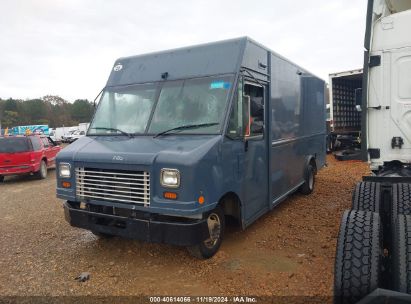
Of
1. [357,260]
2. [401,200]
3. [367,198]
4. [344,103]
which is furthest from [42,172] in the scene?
[357,260]

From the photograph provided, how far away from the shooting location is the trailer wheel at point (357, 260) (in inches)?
95.8

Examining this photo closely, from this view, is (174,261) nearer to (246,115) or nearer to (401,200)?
(246,115)

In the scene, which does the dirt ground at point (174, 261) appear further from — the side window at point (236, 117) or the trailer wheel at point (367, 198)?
the side window at point (236, 117)

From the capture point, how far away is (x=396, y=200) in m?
3.34

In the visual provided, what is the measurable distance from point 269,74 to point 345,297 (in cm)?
406

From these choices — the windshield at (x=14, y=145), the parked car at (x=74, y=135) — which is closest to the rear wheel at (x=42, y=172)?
the windshield at (x=14, y=145)

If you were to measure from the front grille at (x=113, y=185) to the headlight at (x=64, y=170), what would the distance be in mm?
164

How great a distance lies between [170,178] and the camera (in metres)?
3.98

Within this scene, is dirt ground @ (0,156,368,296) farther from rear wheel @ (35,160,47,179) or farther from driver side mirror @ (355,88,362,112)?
rear wheel @ (35,160,47,179)

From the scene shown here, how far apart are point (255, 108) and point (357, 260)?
291 cm

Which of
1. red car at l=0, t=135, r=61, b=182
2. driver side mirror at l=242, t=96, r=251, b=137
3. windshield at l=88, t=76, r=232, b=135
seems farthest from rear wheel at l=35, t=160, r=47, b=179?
driver side mirror at l=242, t=96, r=251, b=137

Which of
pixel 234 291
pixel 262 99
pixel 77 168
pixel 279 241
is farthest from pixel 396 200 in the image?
pixel 77 168

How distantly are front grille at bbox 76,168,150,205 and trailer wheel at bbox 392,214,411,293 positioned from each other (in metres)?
2.59

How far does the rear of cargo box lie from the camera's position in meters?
13.7
